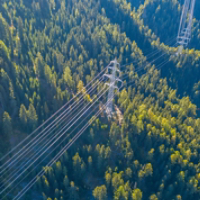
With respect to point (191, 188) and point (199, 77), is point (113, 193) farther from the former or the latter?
point (199, 77)

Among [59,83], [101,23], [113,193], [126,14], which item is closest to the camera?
[113,193]

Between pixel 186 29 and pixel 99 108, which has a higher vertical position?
pixel 186 29

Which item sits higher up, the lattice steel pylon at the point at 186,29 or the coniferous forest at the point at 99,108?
the lattice steel pylon at the point at 186,29

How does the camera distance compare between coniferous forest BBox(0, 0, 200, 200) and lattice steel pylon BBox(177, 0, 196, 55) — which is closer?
coniferous forest BBox(0, 0, 200, 200)

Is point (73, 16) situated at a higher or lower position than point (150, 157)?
higher

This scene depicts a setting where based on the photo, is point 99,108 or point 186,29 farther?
point 186,29

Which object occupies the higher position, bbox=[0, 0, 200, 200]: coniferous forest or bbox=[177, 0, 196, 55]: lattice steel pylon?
bbox=[177, 0, 196, 55]: lattice steel pylon

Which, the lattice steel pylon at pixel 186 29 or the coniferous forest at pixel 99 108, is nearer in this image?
the coniferous forest at pixel 99 108

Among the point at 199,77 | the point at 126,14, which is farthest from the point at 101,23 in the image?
the point at 199,77
